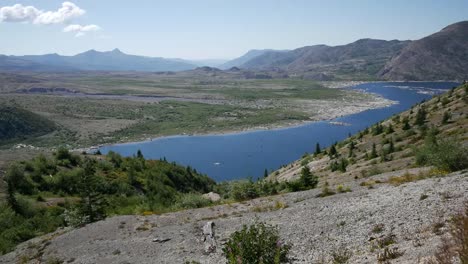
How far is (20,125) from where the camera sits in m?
156

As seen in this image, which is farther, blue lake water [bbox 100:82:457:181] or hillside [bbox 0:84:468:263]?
blue lake water [bbox 100:82:457:181]

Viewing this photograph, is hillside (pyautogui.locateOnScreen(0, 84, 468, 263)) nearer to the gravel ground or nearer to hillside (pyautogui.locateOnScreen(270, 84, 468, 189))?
the gravel ground

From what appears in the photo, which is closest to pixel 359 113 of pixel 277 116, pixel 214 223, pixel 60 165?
pixel 277 116

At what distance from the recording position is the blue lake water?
116 meters

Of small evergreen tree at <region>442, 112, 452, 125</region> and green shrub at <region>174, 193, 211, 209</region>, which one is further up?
small evergreen tree at <region>442, 112, 452, 125</region>

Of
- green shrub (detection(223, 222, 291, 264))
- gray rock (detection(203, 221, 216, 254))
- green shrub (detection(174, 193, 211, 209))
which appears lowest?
green shrub (detection(174, 193, 211, 209))

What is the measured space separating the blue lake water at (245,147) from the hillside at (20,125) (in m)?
36.3

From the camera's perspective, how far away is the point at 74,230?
25719 millimetres

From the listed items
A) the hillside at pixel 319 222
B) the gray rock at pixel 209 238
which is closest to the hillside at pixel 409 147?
the hillside at pixel 319 222

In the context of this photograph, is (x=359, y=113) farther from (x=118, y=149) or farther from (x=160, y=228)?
(x=160, y=228)

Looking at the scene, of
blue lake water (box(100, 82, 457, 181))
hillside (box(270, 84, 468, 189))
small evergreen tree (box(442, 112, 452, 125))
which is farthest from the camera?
blue lake water (box(100, 82, 457, 181))

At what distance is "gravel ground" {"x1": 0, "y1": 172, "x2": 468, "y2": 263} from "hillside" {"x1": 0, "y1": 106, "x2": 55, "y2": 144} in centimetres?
13601

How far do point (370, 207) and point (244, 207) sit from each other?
9708mm

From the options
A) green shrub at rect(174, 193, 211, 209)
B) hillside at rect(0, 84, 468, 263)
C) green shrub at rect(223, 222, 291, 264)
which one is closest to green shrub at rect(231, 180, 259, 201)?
hillside at rect(0, 84, 468, 263)
